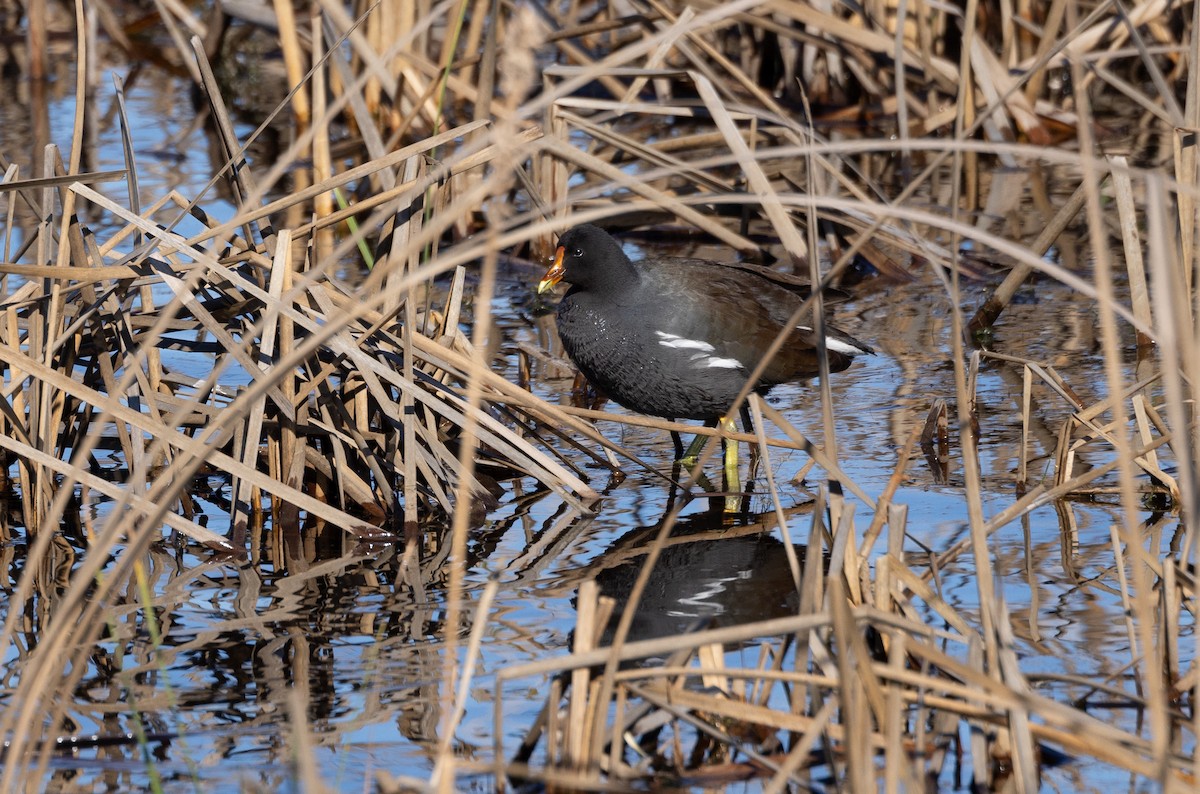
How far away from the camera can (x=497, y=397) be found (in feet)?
12.0

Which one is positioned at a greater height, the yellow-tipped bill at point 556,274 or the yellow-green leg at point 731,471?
the yellow-tipped bill at point 556,274

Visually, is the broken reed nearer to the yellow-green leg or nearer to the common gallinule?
the common gallinule

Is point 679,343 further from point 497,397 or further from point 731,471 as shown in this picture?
point 497,397

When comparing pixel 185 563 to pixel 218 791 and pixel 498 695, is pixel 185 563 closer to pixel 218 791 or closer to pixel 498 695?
pixel 218 791

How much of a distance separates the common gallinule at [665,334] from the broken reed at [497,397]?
0.22m

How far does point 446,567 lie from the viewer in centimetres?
342

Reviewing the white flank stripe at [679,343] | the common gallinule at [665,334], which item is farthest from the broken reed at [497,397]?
the white flank stripe at [679,343]

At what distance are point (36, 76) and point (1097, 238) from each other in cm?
898

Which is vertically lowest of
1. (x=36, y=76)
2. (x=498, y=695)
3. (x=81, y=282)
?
→ (x=498, y=695)

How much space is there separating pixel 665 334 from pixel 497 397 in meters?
0.58

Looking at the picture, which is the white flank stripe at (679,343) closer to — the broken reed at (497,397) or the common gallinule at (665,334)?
the common gallinule at (665,334)

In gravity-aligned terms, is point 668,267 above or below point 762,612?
above

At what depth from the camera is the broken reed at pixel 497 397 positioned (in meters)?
1.96

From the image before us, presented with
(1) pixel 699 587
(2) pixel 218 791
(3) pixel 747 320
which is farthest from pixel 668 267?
(2) pixel 218 791
